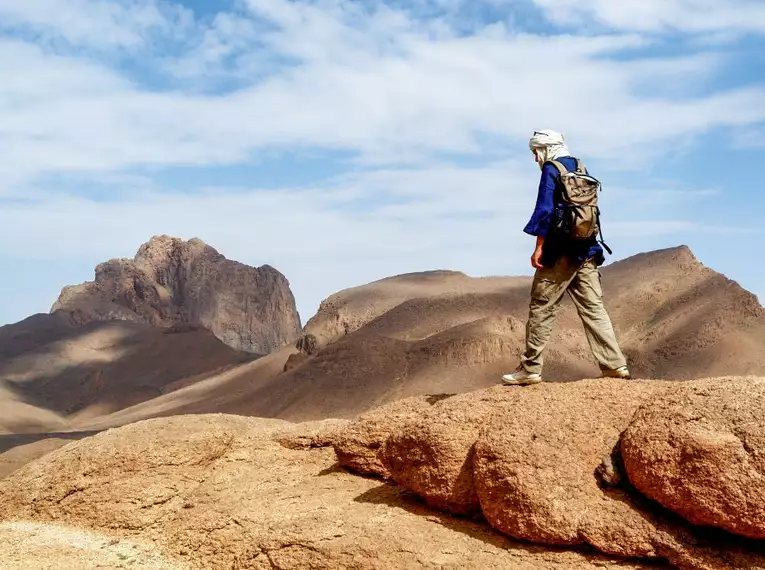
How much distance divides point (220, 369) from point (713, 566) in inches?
1680

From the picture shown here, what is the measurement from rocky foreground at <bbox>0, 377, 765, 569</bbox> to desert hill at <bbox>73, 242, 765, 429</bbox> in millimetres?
15964

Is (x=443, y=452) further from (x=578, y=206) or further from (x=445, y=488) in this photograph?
(x=578, y=206)

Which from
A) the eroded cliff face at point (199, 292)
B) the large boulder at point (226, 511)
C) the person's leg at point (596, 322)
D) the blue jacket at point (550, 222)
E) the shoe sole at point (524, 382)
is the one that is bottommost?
the large boulder at point (226, 511)

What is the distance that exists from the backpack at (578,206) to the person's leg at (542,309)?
0.87 ft

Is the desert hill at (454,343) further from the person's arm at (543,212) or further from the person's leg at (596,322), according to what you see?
the person's arm at (543,212)

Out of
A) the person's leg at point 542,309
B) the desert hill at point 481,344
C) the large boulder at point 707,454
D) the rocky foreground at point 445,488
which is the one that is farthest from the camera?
the desert hill at point 481,344

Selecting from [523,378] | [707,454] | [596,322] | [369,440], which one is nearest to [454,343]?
[369,440]

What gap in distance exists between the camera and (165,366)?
4859 cm

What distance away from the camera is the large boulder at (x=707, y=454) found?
4926 millimetres

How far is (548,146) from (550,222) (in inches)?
23.6

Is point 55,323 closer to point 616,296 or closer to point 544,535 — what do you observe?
point 616,296

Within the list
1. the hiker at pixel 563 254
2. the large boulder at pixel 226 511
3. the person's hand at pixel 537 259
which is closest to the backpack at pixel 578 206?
the hiker at pixel 563 254

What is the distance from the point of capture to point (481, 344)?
989 inches

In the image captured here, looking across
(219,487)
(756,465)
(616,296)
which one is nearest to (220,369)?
(616,296)
